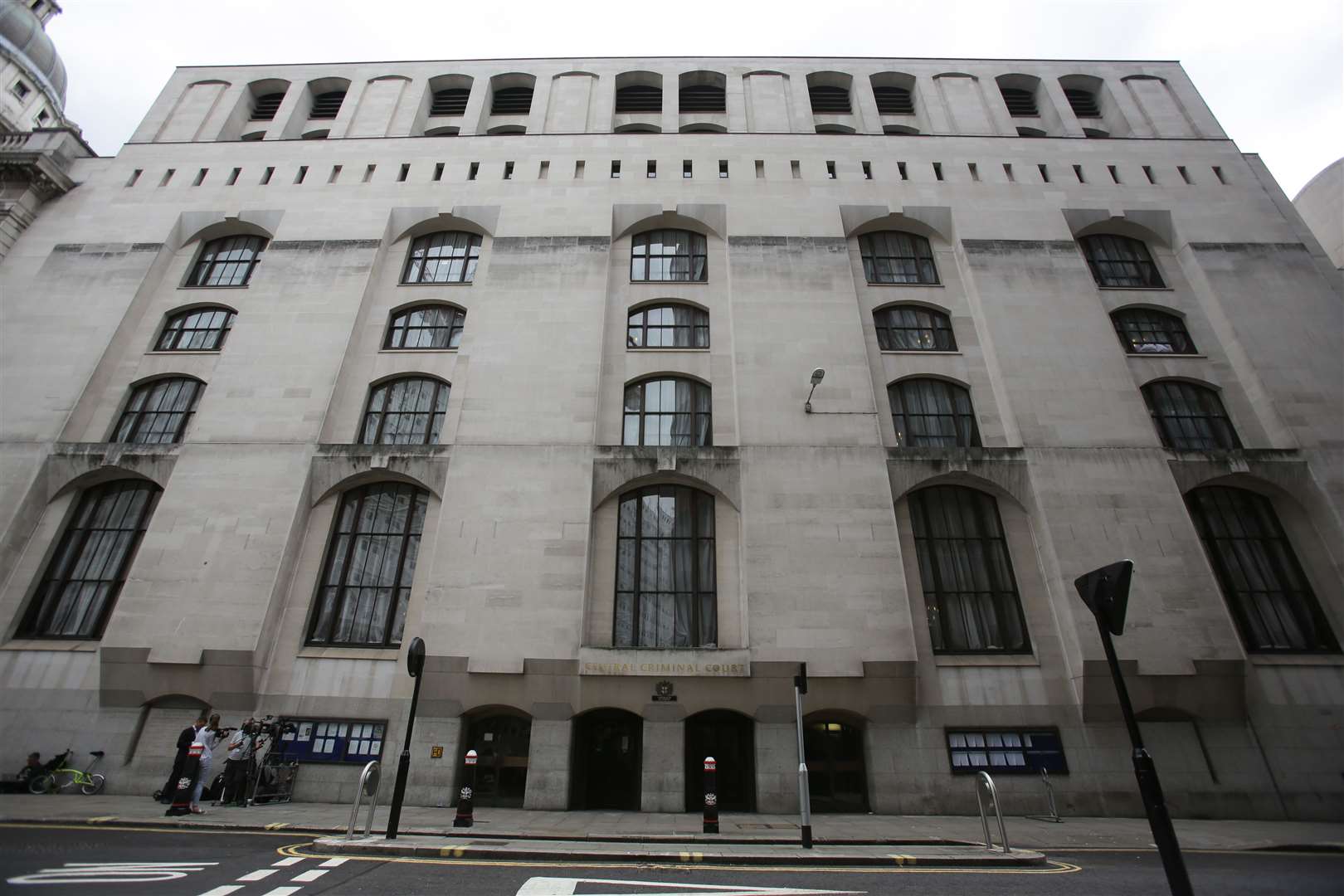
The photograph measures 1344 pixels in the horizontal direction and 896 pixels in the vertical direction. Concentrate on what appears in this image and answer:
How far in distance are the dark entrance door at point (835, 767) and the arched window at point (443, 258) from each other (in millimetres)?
17923

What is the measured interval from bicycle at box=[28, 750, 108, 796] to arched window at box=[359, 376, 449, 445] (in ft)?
31.0

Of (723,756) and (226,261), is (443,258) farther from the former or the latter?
(723,756)

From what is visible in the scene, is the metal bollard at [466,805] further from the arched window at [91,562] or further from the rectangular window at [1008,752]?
the arched window at [91,562]

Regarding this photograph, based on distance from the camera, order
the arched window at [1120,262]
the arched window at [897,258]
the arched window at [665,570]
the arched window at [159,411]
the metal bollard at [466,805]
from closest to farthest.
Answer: the metal bollard at [466,805], the arched window at [665,570], the arched window at [159,411], the arched window at [1120,262], the arched window at [897,258]

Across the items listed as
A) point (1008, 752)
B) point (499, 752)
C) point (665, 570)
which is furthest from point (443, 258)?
point (1008, 752)

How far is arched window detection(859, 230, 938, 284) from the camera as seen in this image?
70.4ft

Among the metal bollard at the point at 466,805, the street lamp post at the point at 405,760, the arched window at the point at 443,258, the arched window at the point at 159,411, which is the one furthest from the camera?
the arched window at the point at 443,258

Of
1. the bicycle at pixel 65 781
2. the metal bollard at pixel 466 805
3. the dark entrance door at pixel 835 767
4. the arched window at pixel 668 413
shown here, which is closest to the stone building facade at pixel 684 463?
the dark entrance door at pixel 835 767

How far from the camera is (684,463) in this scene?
1669cm

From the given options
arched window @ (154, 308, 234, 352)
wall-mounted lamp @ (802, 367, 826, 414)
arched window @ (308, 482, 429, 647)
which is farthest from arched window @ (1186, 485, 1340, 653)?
arched window @ (154, 308, 234, 352)

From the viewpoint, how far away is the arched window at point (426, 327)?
20.1 meters

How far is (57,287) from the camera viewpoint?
66.8 ft

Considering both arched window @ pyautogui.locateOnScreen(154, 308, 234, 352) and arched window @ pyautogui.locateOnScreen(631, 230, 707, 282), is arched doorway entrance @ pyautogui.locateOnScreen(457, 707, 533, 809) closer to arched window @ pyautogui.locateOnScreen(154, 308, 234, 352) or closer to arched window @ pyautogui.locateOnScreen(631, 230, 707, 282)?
arched window @ pyautogui.locateOnScreen(631, 230, 707, 282)

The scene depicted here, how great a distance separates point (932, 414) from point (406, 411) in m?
16.1
